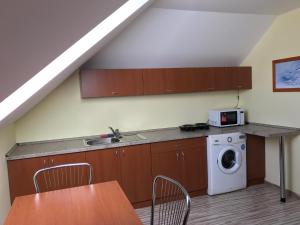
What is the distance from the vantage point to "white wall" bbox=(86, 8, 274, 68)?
3.10 meters

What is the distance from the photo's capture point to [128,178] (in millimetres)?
3225

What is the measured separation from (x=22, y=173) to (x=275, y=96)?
3.44 meters

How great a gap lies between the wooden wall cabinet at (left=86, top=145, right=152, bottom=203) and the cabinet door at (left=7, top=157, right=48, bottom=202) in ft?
1.84

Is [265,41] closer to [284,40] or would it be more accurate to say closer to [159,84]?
[284,40]

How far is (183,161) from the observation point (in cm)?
345

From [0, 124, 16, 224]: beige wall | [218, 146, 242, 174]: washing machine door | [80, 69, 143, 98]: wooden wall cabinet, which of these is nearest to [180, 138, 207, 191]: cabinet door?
[218, 146, 242, 174]: washing machine door

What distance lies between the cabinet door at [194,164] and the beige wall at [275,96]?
3.62ft

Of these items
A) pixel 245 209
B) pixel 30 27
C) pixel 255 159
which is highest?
pixel 30 27

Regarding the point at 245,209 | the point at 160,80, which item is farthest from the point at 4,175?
the point at 245,209

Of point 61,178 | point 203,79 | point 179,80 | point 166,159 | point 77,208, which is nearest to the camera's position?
point 77,208

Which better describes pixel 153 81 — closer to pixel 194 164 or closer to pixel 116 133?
pixel 116 133

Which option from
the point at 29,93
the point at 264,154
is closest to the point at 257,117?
the point at 264,154

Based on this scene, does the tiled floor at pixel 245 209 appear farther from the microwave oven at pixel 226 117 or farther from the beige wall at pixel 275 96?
the microwave oven at pixel 226 117

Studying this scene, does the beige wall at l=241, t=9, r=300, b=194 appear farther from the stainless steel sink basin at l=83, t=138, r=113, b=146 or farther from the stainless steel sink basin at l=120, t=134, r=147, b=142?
the stainless steel sink basin at l=83, t=138, r=113, b=146
